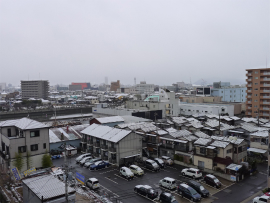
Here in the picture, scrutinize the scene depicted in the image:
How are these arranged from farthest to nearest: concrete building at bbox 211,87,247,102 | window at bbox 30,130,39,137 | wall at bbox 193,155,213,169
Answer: concrete building at bbox 211,87,247,102, wall at bbox 193,155,213,169, window at bbox 30,130,39,137

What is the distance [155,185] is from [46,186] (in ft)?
18.6

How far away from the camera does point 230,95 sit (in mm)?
52344

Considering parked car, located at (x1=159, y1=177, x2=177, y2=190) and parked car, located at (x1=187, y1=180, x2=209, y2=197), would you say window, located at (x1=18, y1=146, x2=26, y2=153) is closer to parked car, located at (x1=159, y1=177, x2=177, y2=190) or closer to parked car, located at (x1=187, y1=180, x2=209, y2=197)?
parked car, located at (x1=159, y1=177, x2=177, y2=190)

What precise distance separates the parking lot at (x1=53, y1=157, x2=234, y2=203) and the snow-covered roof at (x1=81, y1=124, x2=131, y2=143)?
1.91m

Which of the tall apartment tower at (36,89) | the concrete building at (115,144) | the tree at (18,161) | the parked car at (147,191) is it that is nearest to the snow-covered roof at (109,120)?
the concrete building at (115,144)

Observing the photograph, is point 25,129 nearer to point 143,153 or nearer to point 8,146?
point 8,146

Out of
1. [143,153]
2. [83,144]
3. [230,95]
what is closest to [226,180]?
[143,153]

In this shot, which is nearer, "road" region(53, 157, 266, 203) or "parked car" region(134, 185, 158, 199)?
"parked car" region(134, 185, 158, 199)

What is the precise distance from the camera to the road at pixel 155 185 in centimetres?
1065

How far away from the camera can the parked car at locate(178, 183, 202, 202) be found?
10.2 meters

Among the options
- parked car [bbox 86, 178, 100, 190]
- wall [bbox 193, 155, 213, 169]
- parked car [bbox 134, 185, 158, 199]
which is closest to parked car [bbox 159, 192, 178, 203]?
parked car [bbox 134, 185, 158, 199]

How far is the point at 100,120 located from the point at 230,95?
39.0 meters

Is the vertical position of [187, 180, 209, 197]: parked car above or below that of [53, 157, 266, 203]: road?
above

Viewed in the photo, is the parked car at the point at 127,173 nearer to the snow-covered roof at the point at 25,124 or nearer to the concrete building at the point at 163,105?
the snow-covered roof at the point at 25,124
